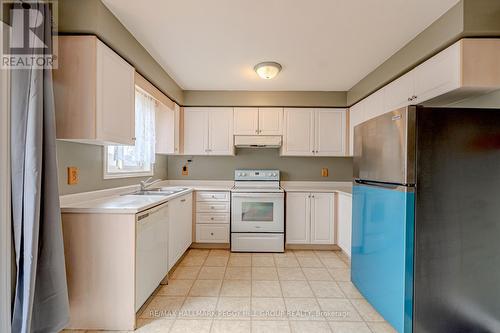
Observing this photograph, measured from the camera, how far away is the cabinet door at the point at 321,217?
3359 mm

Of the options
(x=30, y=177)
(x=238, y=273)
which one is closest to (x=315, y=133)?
(x=238, y=273)

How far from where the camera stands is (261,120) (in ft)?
11.8

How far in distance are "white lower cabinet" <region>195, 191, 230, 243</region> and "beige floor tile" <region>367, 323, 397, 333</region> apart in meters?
1.99

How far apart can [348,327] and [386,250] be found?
647 mm

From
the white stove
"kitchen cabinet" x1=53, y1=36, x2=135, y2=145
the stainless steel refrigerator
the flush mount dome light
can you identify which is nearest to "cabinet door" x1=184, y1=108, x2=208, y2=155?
the white stove

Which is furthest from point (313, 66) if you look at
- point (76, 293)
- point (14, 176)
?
point (76, 293)

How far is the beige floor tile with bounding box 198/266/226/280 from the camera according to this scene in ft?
8.36

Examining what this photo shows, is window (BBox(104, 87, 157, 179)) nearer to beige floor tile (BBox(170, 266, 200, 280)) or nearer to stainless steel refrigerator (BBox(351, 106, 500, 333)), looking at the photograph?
beige floor tile (BBox(170, 266, 200, 280))

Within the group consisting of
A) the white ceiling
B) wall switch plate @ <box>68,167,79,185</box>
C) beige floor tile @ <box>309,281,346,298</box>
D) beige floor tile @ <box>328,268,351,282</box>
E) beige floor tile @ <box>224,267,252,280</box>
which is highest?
the white ceiling

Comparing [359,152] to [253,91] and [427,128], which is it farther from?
[253,91]

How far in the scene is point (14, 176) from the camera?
4.40ft

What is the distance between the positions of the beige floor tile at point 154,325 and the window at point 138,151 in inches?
51.5

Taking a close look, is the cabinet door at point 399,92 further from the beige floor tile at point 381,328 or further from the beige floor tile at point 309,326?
the beige floor tile at point 309,326

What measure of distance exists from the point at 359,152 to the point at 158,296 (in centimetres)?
224
